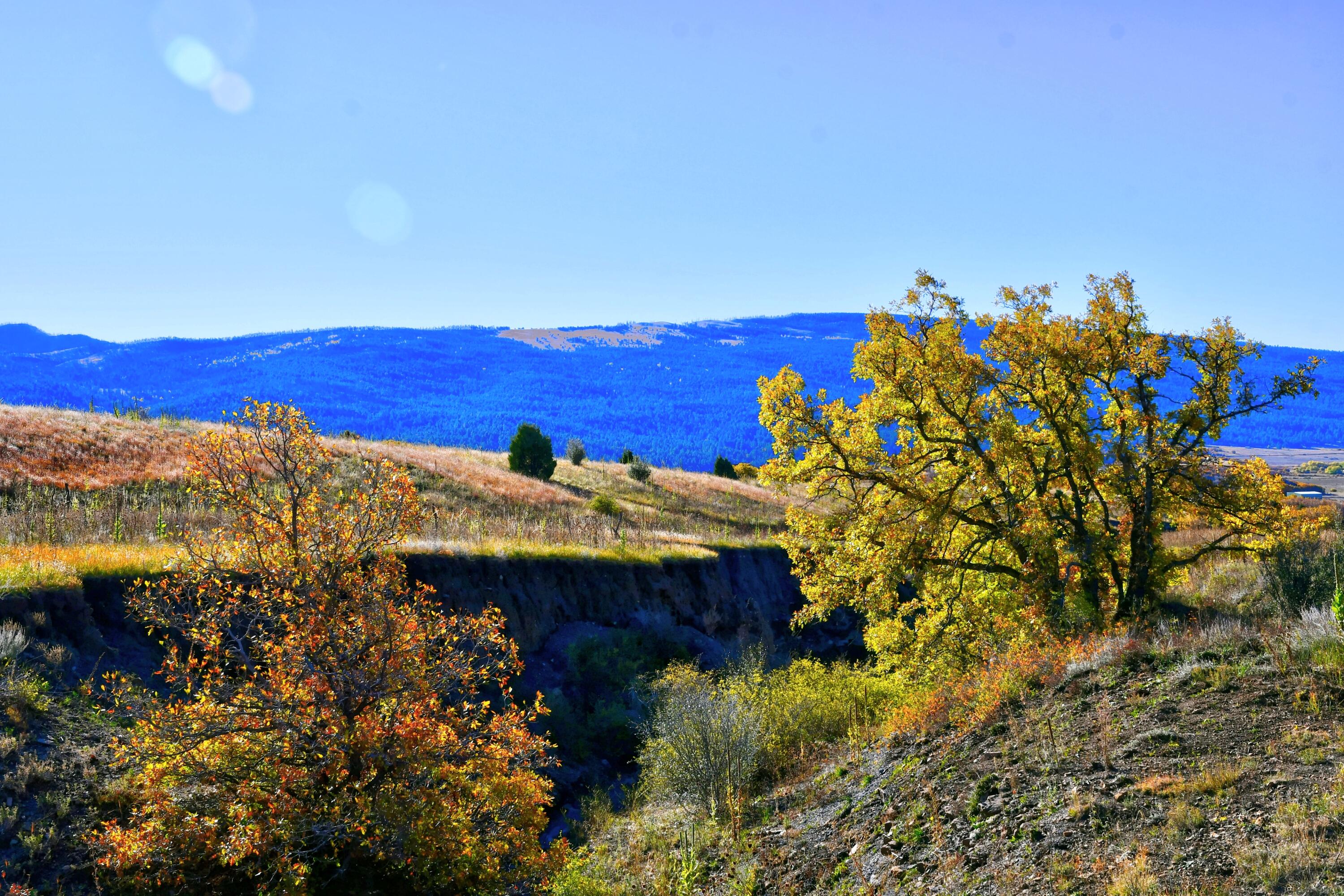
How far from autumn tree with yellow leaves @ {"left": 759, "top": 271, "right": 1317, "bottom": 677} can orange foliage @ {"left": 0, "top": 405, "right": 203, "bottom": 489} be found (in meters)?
20.0

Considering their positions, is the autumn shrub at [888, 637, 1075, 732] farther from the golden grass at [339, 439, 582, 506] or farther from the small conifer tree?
the small conifer tree

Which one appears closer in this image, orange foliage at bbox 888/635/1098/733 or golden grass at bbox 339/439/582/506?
orange foliage at bbox 888/635/1098/733

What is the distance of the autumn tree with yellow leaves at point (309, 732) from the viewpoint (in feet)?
28.1

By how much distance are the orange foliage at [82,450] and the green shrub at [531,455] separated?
16502 millimetres

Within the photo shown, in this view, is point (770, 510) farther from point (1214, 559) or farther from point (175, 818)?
point (175, 818)

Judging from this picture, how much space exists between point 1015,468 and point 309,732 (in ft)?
45.2

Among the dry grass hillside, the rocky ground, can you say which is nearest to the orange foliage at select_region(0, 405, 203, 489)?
the dry grass hillside

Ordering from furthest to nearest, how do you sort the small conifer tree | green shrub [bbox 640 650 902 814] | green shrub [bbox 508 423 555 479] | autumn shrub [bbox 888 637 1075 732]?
the small conifer tree
green shrub [bbox 508 423 555 479]
green shrub [bbox 640 650 902 814]
autumn shrub [bbox 888 637 1075 732]

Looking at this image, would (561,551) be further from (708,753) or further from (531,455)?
(531,455)

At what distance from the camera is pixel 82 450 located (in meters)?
28.2

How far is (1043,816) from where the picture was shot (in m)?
9.34

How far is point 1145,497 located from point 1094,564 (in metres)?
1.63

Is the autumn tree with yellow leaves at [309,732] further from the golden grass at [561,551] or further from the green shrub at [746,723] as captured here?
the golden grass at [561,551]

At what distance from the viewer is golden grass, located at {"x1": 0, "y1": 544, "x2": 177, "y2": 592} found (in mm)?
12922
